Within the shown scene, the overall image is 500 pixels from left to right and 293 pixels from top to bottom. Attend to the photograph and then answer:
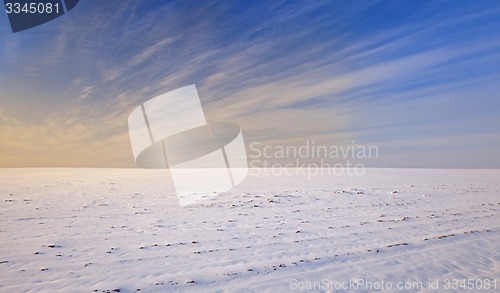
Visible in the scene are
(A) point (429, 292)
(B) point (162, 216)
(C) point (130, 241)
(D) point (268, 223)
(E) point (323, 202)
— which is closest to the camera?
(A) point (429, 292)

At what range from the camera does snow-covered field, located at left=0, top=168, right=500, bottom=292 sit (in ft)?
23.3

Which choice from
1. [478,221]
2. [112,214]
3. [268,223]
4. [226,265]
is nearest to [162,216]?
[112,214]

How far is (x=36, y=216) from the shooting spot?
44.3ft

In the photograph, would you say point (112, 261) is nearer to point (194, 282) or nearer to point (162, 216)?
point (194, 282)

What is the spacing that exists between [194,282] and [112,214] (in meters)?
9.18

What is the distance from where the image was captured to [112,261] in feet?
26.9

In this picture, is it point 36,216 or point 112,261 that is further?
point 36,216

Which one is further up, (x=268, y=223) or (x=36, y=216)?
(x=36, y=216)

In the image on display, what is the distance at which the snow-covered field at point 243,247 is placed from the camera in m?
7.09

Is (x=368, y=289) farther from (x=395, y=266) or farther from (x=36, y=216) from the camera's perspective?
(x=36, y=216)

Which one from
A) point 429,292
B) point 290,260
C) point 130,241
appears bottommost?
point 429,292

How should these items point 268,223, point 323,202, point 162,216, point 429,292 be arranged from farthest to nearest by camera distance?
point 323,202 < point 162,216 < point 268,223 < point 429,292

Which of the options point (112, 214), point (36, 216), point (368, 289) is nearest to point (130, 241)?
point (112, 214)

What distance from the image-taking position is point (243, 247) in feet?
31.3
